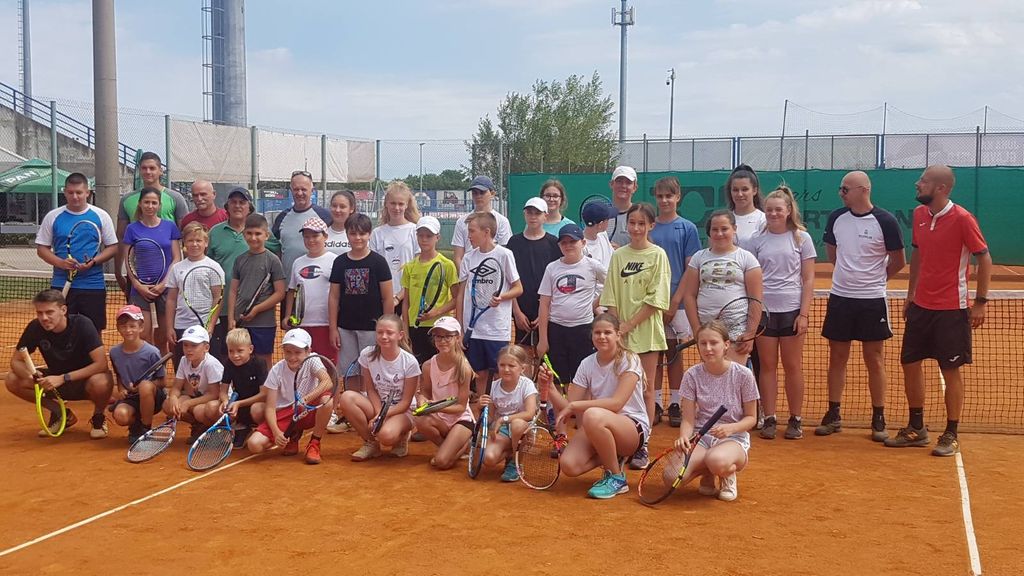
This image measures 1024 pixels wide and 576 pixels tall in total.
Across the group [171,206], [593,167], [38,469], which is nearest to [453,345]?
[38,469]

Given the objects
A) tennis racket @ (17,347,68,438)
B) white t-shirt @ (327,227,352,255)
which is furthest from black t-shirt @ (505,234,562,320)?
tennis racket @ (17,347,68,438)

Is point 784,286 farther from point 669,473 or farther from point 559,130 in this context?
point 559,130

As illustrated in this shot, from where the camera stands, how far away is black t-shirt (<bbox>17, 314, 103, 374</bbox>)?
6.35 meters

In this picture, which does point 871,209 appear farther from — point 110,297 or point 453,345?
point 110,297

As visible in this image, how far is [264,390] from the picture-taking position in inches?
233

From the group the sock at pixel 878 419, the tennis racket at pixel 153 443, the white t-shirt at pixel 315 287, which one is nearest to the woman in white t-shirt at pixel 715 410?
the sock at pixel 878 419

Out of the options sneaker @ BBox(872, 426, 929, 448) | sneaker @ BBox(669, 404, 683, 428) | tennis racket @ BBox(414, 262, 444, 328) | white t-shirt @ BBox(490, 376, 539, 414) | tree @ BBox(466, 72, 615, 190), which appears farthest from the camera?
tree @ BBox(466, 72, 615, 190)

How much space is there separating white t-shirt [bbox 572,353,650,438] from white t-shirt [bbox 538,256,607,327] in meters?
0.68

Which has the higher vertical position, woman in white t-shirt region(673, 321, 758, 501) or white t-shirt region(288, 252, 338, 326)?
white t-shirt region(288, 252, 338, 326)

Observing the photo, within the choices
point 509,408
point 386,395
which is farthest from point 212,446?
point 509,408

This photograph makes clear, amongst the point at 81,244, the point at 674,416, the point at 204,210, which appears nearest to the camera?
the point at 674,416

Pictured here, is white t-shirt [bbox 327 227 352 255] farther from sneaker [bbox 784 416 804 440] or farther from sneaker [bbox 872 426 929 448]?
sneaker [bbox 872 426 929 448]

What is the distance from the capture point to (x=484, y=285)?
6.08 metres

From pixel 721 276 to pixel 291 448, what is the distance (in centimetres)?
289
